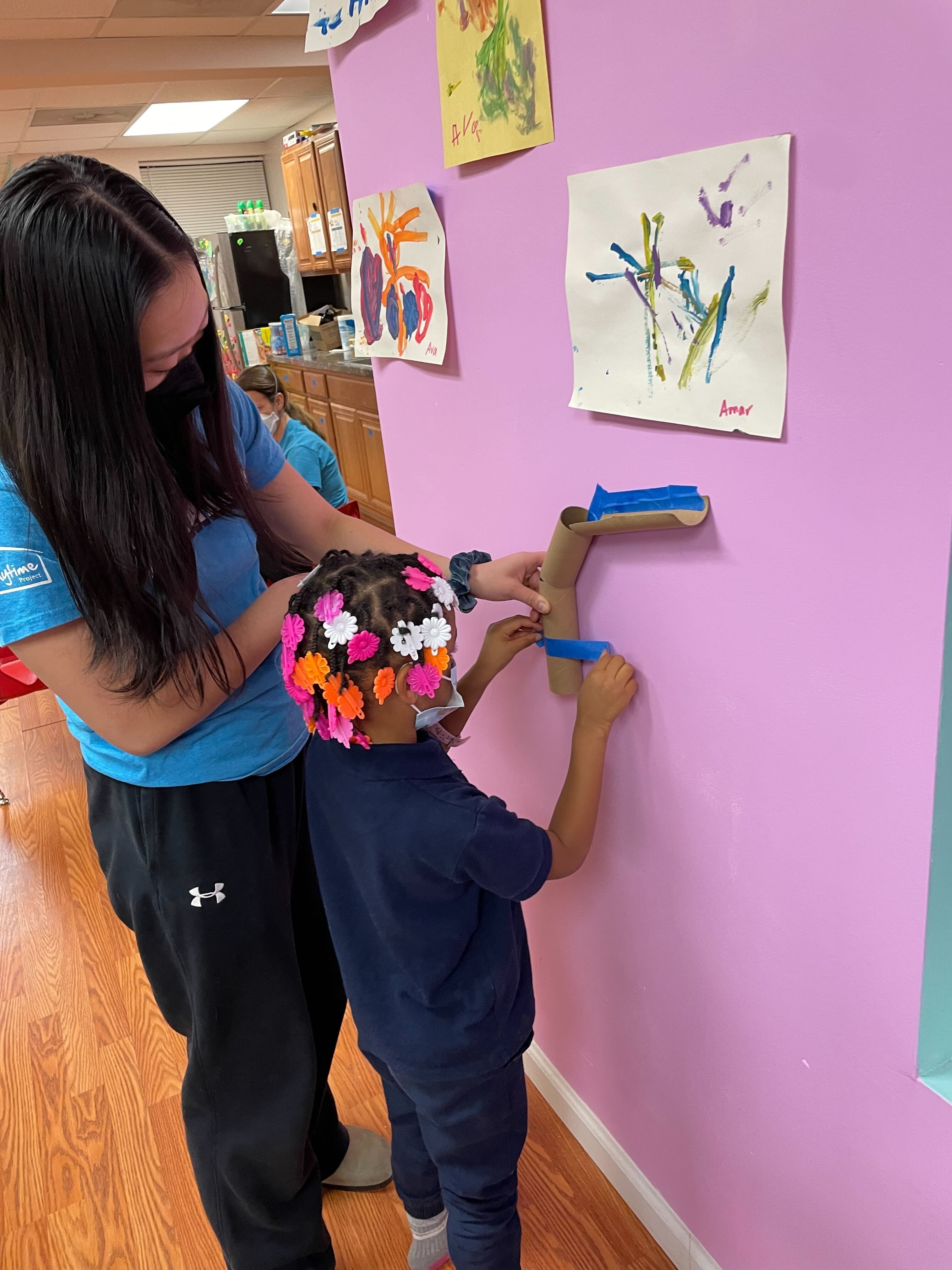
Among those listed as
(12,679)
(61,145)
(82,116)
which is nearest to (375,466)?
(12,679)

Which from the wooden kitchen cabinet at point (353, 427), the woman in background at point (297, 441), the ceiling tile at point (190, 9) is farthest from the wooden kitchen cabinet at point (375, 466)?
the ceiling tile at point (190, 9)

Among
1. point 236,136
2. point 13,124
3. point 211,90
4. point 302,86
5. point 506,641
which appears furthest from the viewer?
point 236,136

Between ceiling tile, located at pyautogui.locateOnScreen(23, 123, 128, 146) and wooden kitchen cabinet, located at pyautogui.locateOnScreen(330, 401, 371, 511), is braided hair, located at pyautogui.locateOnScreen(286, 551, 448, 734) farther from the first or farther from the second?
ceiling tile, located at pyautogui.locateOnScreen(23, 123, 128, 146)

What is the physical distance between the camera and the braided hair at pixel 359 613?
36.3 inches

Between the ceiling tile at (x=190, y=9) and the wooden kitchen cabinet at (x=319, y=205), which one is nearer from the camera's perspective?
the ceiling tile at (x=190, y=9)

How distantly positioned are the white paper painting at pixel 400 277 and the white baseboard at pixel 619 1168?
1118mm

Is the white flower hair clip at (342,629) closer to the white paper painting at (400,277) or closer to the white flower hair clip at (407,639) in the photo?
the white flower hair clip at (407,639)

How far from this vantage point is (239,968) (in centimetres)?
108

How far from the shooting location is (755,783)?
0.89 meters

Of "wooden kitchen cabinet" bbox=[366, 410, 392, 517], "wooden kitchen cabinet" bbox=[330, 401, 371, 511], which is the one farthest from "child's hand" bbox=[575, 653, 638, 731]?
"wooden kitchen cabinet" bbox=[330, 401, 371, 511]

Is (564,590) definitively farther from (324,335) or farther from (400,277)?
(324,335)

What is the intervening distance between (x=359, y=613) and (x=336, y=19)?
80cm

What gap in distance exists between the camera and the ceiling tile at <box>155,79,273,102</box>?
18.6 ft

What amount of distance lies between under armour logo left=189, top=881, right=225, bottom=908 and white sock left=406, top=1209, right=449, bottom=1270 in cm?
61
